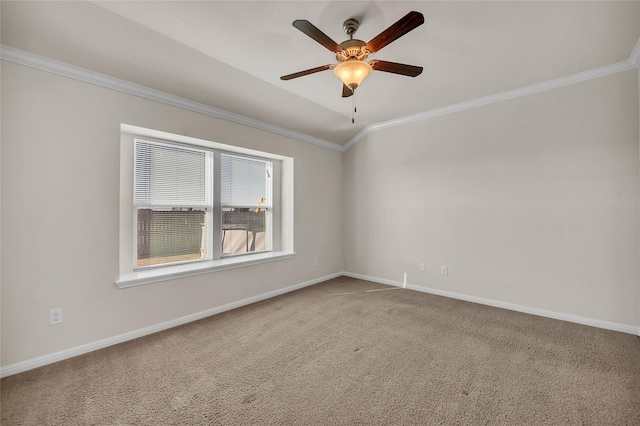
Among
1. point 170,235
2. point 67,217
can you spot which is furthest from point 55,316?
point 170,235

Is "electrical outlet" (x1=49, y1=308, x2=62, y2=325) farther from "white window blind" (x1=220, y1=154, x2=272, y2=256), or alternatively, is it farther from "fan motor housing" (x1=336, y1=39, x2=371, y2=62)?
"fan motor housing" (x1=336, y1=39, x2=371, y2=62)

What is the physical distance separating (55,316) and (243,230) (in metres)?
2.10

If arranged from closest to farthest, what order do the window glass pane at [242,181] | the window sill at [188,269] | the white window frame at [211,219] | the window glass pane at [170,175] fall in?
the window sill at [188,269]
the white window frame at [211,219]
the window glass pane at [170,175]
the window glass pane at [242,181]

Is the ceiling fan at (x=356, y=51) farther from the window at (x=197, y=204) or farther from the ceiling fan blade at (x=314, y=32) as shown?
the window at (x=197, y=204)

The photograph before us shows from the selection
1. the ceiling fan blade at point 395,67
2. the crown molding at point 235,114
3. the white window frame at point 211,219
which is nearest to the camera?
the ceiling fan blade at point 395,67

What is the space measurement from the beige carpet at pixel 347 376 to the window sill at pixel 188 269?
0.55 metres

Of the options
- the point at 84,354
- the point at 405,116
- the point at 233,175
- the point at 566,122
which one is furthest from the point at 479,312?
the point at 84,354

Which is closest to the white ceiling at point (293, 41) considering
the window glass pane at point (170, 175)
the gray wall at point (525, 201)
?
the gray wall at point (525, 201)

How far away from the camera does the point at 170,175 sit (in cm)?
316

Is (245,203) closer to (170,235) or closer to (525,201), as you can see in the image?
(170,235)

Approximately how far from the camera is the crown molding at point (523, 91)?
2.66 m

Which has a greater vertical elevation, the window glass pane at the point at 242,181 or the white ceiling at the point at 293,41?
the white ceiling at the point at 293,41

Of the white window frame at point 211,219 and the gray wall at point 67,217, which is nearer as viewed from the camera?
the gray wall at point 67,217

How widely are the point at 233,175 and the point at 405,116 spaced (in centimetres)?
269
